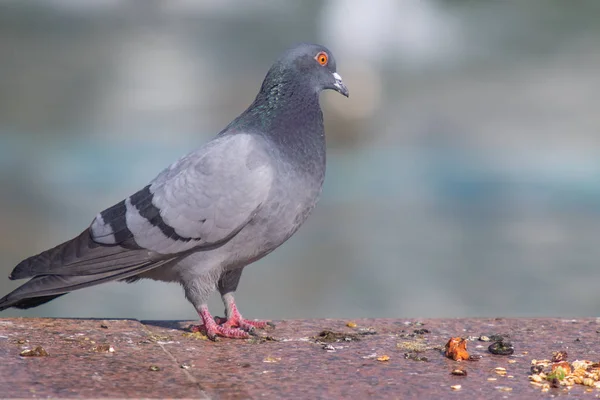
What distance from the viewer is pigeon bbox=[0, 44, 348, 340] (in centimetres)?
535

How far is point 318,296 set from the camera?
12258mm

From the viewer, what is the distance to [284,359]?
16.0ft

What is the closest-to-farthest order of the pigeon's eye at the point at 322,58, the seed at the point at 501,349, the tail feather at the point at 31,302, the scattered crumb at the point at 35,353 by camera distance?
the scattered crumb at the point at 35,353 < the seed at the point at 501,349 < the tail feather at the point at 31,302 < the pigeon's eye at the point at 322,58

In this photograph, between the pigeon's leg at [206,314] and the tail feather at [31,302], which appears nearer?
the pigeon's leg at [206,314]

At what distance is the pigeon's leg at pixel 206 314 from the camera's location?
541 centimetres

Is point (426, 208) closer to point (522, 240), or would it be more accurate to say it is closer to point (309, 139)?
point (522, 240)

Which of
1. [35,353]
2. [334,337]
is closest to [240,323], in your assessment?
[334,337]

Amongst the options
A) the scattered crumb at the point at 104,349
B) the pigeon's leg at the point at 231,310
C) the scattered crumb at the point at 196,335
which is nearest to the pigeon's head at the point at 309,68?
the pigeon's leg at the point at 231,310

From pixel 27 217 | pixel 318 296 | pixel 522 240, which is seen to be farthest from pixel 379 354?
pixel 27 217

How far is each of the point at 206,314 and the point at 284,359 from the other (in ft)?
2.42

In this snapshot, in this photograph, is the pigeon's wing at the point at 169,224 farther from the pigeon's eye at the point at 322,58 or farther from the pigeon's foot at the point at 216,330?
the pigeon's eye at the point at 322,58

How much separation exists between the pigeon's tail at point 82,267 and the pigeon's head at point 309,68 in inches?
52.2

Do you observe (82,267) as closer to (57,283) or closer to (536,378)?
(57,283)

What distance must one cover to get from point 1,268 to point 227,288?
8702 millimetres
